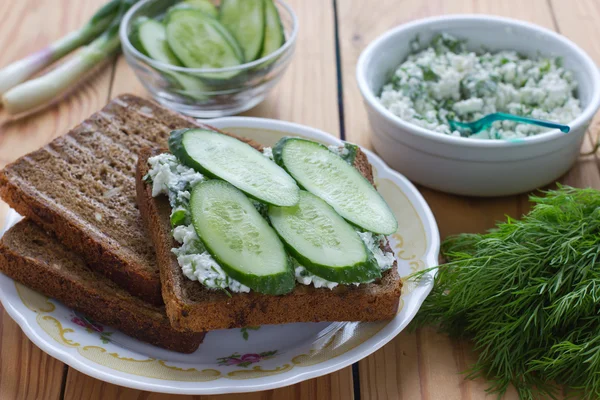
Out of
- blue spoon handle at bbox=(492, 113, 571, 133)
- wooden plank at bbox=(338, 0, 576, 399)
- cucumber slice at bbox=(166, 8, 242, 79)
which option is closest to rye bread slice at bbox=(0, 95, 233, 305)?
cucumber slice at bbox=(166, 8, 242, 79)

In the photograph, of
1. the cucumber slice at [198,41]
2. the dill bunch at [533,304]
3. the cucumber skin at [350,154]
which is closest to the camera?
the dill bunch at [533,304]

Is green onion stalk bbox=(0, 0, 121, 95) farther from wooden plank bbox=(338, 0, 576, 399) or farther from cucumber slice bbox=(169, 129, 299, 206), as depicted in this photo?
cucumber slice bbox=(169, 129, 299, 206)

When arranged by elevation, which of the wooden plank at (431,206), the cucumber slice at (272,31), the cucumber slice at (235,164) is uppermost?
the cucumber slice at (235,164)

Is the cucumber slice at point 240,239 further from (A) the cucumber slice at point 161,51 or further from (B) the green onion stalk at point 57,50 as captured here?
(B) the green onion stalk at point 57,50

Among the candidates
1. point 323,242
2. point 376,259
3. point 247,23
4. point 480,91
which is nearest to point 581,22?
point 480,91

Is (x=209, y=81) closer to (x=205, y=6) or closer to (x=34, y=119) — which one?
(x=205, y=6)

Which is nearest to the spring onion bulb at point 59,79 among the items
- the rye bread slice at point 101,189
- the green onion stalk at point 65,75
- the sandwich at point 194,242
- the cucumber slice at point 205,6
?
the green onion stalk at point 65,75
